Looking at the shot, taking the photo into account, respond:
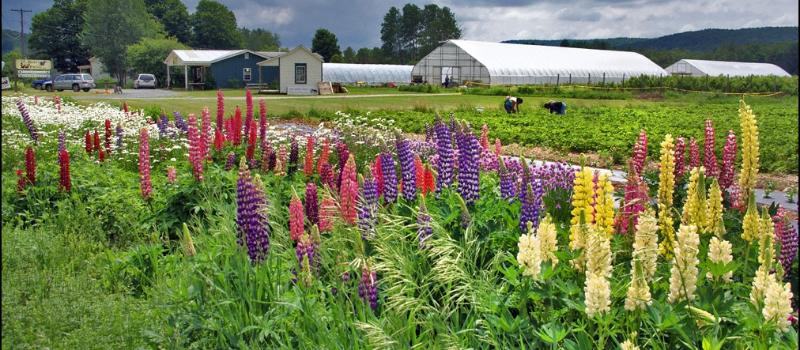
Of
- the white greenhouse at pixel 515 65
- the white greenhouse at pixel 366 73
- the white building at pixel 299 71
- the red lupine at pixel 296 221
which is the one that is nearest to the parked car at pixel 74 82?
the white building at pixel 299 71

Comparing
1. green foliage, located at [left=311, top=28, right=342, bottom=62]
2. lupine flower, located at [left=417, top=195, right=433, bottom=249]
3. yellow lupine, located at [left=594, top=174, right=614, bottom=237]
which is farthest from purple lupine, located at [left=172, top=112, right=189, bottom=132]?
green foliage, located at [left=311, top=28, right=342, bottom=62]

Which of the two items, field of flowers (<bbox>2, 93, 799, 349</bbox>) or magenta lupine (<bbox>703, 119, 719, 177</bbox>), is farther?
magenta lupine (<bbox>703, 119, 719, 177</bbox>)

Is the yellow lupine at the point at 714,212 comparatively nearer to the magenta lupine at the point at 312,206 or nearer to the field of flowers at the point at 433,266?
the field of flowers at the point at 433,266

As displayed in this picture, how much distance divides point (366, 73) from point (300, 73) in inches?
463

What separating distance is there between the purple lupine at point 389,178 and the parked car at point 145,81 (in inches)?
1636

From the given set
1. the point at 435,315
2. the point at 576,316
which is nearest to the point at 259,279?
the point at 435,315

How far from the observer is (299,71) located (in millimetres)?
40750

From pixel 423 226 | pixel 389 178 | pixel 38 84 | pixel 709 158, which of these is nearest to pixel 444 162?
pixel 389 178

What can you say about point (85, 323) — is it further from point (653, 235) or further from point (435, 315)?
point (653, 235)

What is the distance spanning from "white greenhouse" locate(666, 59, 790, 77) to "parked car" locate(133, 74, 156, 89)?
36.1m

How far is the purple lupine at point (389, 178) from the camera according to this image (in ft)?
14.7

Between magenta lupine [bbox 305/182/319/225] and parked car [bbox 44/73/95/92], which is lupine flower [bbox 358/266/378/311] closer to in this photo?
magenta lupine [bbox 305/182/319/225]

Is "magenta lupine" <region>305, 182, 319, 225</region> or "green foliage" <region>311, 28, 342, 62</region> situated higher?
"green foliage" <region>311, 28, 342, 62</region>

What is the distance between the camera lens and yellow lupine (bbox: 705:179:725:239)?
121 inches
